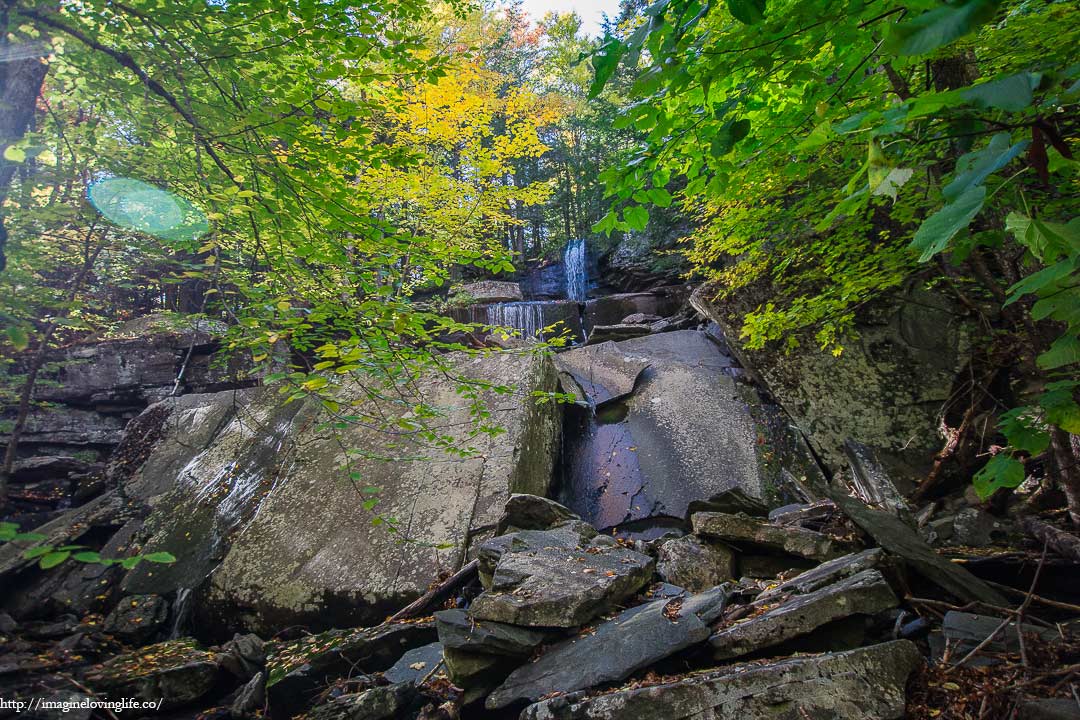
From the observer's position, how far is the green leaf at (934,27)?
57 centimetres

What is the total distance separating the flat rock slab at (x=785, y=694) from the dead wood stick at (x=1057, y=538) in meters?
1.51

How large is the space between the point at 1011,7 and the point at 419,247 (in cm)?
400

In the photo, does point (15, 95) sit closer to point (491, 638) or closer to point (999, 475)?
point (491, 638)

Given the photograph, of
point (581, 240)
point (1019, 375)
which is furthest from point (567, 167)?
point (1019, 375)

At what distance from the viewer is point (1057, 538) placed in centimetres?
279

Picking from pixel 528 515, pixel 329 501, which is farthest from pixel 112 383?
pixel 528 515

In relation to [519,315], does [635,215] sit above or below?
below

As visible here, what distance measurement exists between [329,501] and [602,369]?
14.0 feet

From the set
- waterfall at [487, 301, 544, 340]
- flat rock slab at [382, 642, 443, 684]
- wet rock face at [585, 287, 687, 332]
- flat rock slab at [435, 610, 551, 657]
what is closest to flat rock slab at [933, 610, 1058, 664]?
flat rock slab at [435, 610, 551, 657]

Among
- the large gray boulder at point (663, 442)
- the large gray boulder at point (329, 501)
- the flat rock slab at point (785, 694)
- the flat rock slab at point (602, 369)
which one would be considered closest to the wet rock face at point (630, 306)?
the flat rock slab at point (602, 369)

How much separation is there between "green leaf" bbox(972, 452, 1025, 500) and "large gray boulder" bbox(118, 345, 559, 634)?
2.38m

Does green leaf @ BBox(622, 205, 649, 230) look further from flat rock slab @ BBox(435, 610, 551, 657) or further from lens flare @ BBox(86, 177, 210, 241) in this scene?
lens flare @ BBox(86, 177, 210, 241)

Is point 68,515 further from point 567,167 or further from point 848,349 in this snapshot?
point 567,167

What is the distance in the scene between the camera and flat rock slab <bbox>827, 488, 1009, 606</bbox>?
7.69ft
